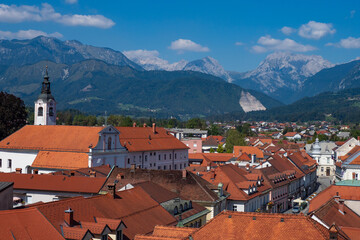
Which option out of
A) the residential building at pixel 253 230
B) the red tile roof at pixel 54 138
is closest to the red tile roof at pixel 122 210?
the residential building at pixel 253 230

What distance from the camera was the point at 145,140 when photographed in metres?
102

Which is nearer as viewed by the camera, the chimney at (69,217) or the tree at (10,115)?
the chimney at (69,217)

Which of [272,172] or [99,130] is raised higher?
[99,130]

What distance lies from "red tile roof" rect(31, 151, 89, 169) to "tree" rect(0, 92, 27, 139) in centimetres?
2602

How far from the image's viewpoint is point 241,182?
68375 mm

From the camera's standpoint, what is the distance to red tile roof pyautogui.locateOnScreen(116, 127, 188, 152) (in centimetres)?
9631

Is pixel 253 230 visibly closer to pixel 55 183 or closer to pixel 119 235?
pixel 119 235

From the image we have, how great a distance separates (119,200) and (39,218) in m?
8.23

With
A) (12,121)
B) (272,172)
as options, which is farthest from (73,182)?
(12,121)

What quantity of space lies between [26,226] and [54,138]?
201 feet

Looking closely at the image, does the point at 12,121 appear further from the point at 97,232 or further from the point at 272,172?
the point at 97,232

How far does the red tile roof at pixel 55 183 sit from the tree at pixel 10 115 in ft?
186

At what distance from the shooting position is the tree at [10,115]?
4227 inches

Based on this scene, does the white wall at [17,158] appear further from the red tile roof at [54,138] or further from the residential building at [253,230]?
the residential building at [253,230]
